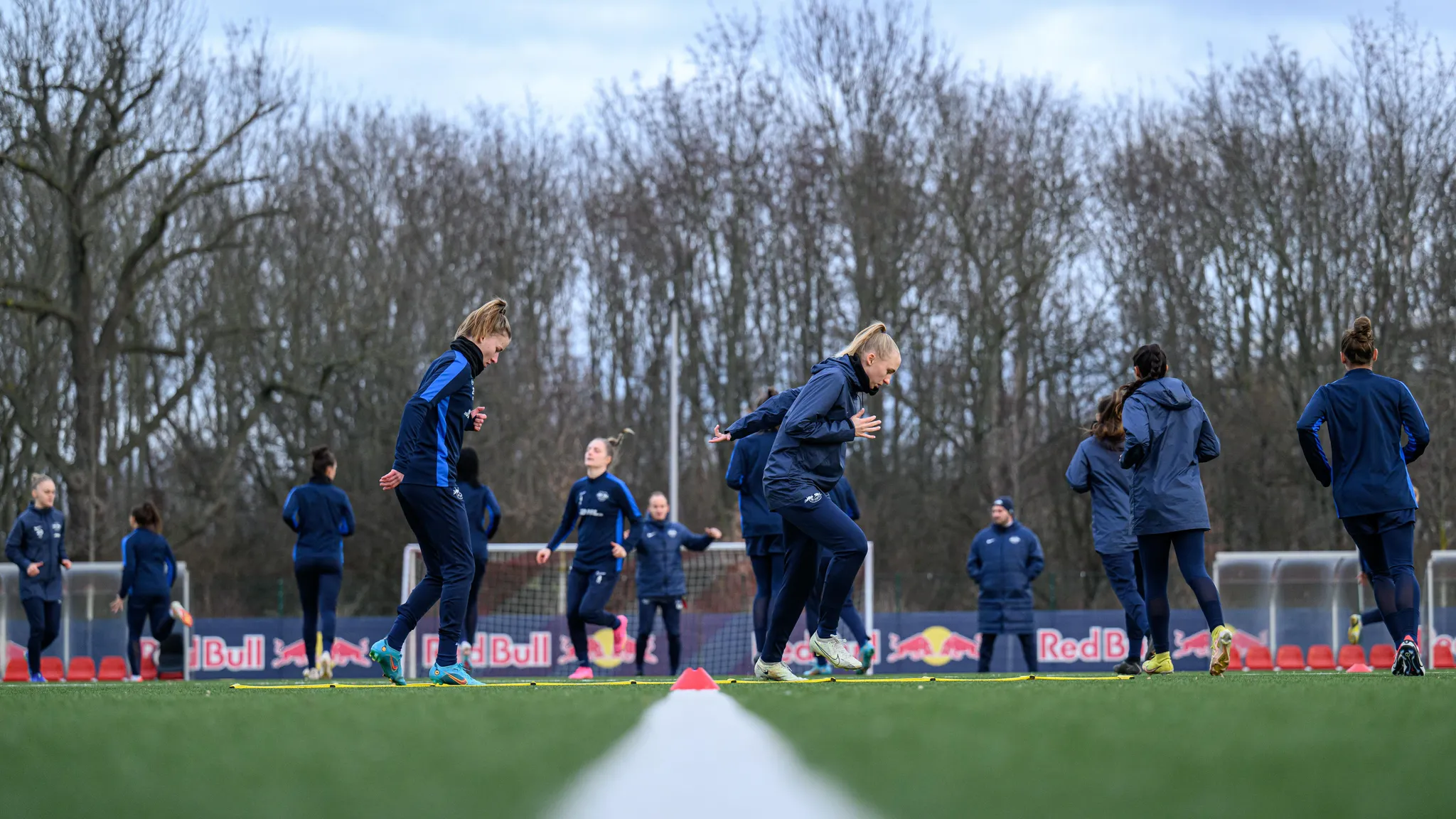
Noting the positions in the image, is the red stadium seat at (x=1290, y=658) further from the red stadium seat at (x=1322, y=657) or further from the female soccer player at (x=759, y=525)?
the female soccer player at (x=759, y=525)

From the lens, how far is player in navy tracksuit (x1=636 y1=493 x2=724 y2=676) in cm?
1692

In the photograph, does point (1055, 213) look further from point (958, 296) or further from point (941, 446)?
point (941, 446)

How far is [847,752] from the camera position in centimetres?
416

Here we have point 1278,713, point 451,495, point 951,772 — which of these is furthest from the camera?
point 451,495

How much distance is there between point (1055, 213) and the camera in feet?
116

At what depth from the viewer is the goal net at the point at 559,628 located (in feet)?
69.8

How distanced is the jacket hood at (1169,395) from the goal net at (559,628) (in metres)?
10.6

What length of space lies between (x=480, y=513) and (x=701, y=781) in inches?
489

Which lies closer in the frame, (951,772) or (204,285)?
(951,772)

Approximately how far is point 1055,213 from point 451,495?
2806 centimetres

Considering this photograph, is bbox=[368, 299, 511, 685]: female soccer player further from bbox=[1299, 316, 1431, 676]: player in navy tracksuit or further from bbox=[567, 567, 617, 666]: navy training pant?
bbox=[567, 567, 617, 666]: navy training pant

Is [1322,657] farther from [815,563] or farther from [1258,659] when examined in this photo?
[815,563]

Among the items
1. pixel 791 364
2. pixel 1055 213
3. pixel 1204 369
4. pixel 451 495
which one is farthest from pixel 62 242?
pixel 451 495

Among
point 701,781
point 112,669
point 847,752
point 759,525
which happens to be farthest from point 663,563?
point 701,781
